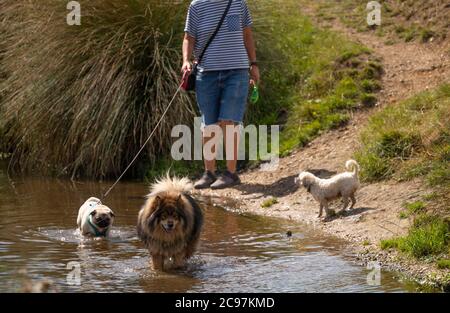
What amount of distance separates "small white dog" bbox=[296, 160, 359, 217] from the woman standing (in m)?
1.36

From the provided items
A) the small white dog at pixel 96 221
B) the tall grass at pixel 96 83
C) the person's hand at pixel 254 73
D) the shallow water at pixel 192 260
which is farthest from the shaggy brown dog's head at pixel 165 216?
the tall grass at pixel 96 83

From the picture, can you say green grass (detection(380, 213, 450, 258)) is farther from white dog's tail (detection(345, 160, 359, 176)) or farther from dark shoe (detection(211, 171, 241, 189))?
dark shoe (detection(211, 171, 241, 189))

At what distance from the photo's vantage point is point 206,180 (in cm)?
1064

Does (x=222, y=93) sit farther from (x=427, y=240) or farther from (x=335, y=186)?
(x=427, y=240)

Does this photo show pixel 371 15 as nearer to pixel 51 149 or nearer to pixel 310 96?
pixel 310 96

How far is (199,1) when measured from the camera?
9727 mm

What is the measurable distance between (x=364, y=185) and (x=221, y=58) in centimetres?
201

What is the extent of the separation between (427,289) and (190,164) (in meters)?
5.46

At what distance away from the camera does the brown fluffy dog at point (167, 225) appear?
725 cm

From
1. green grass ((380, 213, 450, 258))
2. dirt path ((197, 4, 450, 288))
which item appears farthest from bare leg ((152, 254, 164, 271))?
green grass ((380, 213, 450, 258))

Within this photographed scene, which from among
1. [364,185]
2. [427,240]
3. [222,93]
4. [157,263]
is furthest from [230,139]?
[427,240]

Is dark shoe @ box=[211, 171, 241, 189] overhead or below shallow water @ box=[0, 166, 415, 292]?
overhead

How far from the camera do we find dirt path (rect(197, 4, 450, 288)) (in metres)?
8.15

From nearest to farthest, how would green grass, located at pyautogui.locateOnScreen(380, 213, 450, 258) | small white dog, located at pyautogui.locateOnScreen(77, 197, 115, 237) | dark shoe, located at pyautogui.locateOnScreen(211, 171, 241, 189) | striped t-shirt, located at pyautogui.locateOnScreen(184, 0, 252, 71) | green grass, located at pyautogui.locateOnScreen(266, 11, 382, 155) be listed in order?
1. green grass, located at pyautogui.locateOnScreen(380, 213, 450, 258)
2. small white dog, located at pyautogui.locateOnScreen(77, 197, 115, 237)
3. striped t-shirt, located at pyautogui.locateOnScreen(184, 0, 252, 71)
4. dark shoe, located at pyautogui.locateOnScreen(211, 171, 241, 189)
5. green grass, located at pyautogui.locateOnScreen(266, 11, 382, 155)
